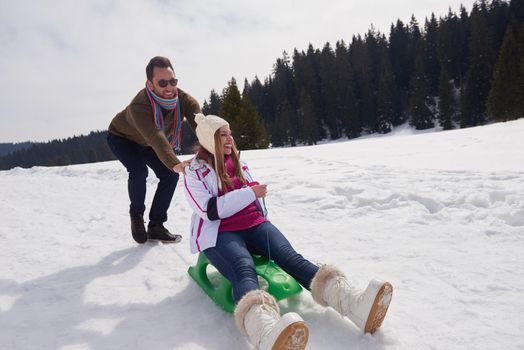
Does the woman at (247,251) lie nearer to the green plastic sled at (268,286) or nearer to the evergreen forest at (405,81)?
the green plastic sled at (268,286)

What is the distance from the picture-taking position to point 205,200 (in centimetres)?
286

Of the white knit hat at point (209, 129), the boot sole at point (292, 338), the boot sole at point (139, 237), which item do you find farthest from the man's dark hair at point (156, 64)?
the boot sole at point (292, 338)

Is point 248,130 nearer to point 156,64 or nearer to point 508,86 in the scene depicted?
point 156,64

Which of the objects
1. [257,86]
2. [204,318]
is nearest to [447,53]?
[257,86]

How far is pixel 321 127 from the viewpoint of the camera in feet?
203


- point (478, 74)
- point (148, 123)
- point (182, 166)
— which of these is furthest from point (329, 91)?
point (182, 166)

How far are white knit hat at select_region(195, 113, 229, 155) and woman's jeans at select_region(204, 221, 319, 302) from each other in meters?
0.77

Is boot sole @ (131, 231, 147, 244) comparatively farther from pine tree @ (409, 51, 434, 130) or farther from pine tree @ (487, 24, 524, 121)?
pine tree @ (409, 51, 434, 130)

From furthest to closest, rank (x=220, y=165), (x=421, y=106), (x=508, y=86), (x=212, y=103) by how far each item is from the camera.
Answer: (x=212, y=103) < (x=421, y=106) < (x=508, y=86) < (x=220, y=165)

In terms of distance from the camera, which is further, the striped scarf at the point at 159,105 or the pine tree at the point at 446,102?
the pine tree at the point at 446,102

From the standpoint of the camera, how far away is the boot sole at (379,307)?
2.11 meters

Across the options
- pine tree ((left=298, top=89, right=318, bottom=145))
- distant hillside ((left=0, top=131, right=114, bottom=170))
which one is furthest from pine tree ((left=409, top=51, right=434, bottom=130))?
distant hillside ((left=0, top=131, right=114, bottom=170))

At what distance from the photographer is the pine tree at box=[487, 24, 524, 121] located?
1432 inches

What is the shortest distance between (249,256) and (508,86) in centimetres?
4443
